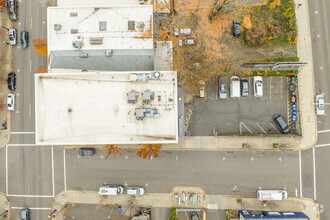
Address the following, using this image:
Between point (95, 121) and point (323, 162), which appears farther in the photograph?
point (323, 162)

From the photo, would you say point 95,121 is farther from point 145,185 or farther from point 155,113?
point 145,185

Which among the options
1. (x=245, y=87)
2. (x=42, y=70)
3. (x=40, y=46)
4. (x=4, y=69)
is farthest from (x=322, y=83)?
(x=4, y=69)

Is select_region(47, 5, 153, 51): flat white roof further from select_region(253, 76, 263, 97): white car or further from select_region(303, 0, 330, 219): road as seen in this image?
select_region(303, 0, 330, 219): road

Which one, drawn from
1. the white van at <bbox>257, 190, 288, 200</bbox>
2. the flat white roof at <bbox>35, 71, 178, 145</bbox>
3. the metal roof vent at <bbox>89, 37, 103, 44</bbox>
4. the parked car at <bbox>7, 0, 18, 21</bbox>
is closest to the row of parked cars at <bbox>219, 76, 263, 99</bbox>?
the flat white roof at <bbox>35, 71, 178, 145</bbox>

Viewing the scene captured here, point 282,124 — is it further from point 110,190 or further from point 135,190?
point 110,190

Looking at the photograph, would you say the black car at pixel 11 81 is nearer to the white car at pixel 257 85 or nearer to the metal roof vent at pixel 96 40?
the metal roof vent at pixel 96 40

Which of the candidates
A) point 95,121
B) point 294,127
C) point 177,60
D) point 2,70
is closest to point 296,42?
point 294,127
